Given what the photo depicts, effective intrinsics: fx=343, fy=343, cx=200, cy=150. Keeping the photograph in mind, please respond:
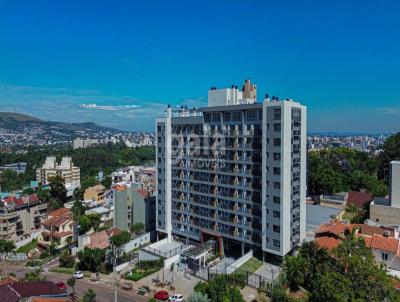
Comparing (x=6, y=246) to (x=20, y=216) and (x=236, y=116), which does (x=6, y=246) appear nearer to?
(x=20, y=216)

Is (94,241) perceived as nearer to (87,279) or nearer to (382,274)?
(87,279)

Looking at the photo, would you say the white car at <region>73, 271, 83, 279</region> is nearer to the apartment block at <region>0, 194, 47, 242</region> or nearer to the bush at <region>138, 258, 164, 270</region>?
the bush at <region>138, 258, 164, 270</region>

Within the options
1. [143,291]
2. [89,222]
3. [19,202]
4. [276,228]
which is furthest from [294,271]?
[19,202]

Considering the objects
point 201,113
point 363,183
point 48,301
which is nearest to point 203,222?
point 201,113

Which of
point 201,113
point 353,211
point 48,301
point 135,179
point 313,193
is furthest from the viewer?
point 135,179

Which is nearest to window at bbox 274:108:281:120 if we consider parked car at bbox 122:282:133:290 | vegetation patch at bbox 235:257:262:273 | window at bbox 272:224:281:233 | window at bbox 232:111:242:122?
window at bbox 232:111:242:122

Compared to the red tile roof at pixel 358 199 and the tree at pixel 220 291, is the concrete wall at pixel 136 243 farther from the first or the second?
the red tile roof at pixel 358 199

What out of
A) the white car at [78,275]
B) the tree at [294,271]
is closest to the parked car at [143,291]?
the white car at [78,275]
